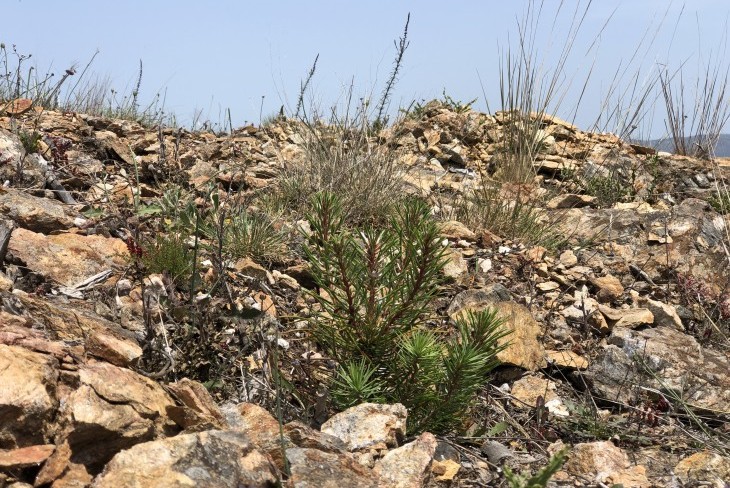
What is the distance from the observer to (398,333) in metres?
2.66

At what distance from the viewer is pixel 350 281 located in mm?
2672

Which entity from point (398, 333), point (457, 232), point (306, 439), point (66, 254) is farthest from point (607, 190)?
point (306, 439)

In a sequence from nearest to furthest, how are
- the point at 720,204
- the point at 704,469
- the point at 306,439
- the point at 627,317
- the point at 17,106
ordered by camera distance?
the point at 306,439, the point at 704,469, the point at 627,317, the point at 17,106, the point at 720,204

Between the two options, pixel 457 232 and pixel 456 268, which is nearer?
pixel 456 268

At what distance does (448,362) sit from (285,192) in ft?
9.18

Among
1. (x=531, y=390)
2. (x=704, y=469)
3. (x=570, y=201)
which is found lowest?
(x=704, y=469)

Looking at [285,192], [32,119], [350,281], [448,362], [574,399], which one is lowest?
[574,399]

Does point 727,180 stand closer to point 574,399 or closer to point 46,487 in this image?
point 574,399

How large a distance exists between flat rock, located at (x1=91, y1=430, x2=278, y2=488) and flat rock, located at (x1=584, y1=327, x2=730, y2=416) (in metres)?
1.84

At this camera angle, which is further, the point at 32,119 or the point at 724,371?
the point at 32,119

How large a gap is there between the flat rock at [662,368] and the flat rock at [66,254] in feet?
7.00

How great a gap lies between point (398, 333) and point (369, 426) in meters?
0.42

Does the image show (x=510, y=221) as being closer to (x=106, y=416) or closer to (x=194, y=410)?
(x=194, y=410)

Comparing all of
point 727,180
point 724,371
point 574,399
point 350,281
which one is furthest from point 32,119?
point 727,180
